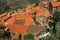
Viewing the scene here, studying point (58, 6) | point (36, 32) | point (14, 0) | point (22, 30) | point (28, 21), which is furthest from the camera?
point (14, 0)

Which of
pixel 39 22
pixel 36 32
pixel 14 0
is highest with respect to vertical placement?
pixel 36 32

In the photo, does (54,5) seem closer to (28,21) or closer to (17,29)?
(28,21)

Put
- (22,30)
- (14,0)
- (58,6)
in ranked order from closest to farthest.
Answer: (22,30)
(58,6)
(14,0)

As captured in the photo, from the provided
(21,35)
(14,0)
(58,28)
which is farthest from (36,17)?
(14,0)

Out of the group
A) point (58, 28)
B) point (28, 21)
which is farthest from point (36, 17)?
point (58, 28)

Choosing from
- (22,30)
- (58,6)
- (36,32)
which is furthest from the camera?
(58,6)

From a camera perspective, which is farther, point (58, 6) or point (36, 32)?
point (58, 6)

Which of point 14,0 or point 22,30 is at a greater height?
point 22,30

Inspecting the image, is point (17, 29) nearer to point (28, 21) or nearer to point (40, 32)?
point (40, 32)

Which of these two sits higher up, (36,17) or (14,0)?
(36,17)
